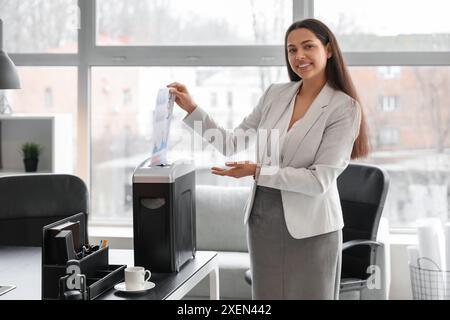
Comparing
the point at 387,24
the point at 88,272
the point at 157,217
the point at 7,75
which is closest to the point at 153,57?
the point at 7,75

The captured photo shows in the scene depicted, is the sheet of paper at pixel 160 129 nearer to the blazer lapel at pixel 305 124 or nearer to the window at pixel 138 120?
the blazer lapel at pixel 305 124

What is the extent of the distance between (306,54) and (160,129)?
2.18 feet

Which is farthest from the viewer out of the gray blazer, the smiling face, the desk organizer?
the smiling face

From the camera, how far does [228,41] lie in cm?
430

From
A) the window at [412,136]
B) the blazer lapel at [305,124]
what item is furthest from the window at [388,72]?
the blazer lapel at [305,124]

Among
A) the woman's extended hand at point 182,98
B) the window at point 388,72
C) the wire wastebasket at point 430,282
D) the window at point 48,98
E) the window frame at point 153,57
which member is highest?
the window frame at point 153,57

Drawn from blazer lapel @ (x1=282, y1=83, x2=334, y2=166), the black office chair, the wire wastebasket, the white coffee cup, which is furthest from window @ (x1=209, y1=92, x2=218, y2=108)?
the white coffee cup

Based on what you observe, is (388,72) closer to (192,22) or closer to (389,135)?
(389,135)

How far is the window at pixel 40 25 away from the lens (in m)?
4.41

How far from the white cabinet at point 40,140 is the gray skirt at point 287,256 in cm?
214

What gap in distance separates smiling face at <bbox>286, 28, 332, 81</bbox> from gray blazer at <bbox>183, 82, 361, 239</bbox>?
0.09 meters

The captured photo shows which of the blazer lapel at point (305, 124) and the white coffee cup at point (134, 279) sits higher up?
the blazer lapel at point (305, 124)

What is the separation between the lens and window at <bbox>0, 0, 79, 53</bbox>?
4.41 metres

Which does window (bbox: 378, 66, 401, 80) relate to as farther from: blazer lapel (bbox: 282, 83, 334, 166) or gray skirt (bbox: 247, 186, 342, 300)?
gray skirt (bbox: 247, 186, 342, 300)
